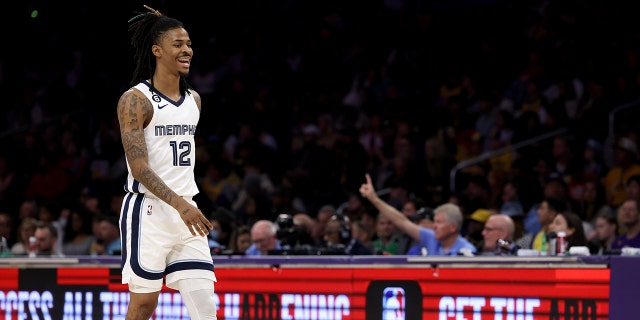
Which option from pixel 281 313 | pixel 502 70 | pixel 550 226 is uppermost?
pixel 502 70

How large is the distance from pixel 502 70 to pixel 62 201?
5834mm

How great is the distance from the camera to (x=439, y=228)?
9.11 meters

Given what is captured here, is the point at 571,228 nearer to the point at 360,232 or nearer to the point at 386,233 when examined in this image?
the point at 386,233

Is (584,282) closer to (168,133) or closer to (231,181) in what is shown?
(168,133)

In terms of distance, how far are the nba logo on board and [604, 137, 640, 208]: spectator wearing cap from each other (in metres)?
4.78

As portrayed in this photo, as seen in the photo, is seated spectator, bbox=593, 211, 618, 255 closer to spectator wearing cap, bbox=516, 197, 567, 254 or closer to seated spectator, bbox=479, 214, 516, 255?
spectator wearing cap, bbox=516, 197, 567, 254

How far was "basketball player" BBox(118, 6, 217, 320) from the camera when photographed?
19.0 ft

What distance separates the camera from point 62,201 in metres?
14.8

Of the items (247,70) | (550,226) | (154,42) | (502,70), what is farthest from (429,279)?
(247,70)

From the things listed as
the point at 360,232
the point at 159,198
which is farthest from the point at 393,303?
the point at 360,232

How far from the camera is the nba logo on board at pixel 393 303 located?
7387 millimetres

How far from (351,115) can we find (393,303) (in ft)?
26.5

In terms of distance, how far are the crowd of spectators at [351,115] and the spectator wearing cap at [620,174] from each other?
23 millimetres

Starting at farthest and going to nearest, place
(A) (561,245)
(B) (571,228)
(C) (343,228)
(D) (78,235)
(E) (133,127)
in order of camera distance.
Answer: (D) (78,235) < (C) (343,228) < (B) (571,228) < (A) (561,245) < (E) (133,127)
